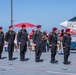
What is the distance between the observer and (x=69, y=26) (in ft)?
61.9

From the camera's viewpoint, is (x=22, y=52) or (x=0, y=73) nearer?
(x=0, y=73)

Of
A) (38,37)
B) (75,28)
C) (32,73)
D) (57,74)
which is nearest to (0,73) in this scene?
(32,73)

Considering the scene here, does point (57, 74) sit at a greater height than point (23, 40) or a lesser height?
lesser

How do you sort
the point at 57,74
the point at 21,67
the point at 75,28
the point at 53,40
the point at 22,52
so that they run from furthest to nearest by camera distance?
the point at 75,28 < the point at 22,52 < the point at 53,40 < the point at 21,67 < the point at 57,74

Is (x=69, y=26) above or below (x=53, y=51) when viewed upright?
above

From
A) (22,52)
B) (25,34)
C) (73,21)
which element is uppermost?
(73,21)

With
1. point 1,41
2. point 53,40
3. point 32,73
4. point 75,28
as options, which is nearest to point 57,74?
point 32,73

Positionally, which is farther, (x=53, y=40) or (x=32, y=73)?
(x=53, y=40)

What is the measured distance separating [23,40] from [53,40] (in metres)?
1.59

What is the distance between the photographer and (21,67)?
38.7 feet

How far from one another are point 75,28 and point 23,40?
6.19 m

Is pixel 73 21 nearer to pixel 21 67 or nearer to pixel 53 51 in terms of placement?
pixel 53 51

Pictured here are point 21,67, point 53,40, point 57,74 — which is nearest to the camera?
point 57,74

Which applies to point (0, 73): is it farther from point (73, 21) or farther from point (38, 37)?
point (73, 21)
